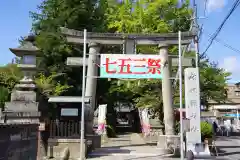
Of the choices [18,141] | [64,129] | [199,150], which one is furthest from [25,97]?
[199,150]

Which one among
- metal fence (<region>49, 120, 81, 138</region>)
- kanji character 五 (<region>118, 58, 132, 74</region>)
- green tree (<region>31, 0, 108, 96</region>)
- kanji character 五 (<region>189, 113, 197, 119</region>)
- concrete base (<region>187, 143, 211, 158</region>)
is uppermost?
green tree (<region>31, 0, 108, 96</region>)

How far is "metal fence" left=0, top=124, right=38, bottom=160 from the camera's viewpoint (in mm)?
5372

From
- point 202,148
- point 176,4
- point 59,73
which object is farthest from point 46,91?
point 176,4

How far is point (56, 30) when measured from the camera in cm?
2453

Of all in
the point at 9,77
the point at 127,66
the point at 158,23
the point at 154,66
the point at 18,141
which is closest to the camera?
the point at 18,141

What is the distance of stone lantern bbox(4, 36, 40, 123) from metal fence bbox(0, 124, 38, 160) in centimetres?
638

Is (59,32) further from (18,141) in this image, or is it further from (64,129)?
(18,141)

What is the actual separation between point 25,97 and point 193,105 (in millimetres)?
8058

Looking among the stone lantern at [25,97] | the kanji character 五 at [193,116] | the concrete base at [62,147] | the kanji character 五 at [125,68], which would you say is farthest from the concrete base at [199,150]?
the stone lantern at [25,97]

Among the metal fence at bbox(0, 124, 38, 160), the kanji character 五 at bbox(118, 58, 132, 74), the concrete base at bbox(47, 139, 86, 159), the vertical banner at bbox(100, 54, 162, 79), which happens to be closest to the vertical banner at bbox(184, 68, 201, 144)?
the vertical banner at bbox(100, 54, 162, 79)

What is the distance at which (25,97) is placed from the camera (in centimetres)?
1415

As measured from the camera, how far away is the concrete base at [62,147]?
45.7ft

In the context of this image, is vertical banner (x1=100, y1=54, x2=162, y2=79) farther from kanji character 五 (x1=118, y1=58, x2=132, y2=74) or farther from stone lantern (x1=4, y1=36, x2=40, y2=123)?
stone lantern (x1=4, y1=36, x2=40, y2=123)

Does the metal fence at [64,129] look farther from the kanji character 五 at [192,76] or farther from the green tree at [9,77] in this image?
the kanji character 五 at [192,76]
